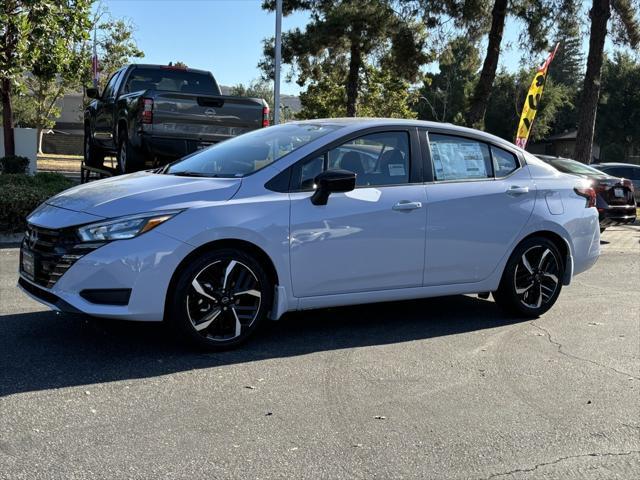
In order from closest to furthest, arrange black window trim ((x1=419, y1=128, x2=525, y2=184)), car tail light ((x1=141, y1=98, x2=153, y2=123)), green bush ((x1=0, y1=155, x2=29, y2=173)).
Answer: black window trim ((x1=419, y1=128, x2=525, y2=184)) → car tail light ((x1=141, y1=98, x2=153, y2=123)) → green bush ((x1=0, y1=155, x2=29, y2=173))

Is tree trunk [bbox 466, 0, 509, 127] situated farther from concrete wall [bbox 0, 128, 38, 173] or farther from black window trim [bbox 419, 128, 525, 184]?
black window trim [bbox 419, 128, 525, 184]

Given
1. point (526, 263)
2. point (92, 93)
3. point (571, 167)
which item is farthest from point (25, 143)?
point (526, 263)

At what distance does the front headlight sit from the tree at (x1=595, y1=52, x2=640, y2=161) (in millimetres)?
53733

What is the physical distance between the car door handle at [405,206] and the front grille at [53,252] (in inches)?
89.5

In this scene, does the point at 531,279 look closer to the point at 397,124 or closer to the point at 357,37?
the point at 397,124

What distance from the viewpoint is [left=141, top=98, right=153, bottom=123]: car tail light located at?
9.55 meters

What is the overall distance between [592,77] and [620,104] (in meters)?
36.6

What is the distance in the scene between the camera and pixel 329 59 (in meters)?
30.4

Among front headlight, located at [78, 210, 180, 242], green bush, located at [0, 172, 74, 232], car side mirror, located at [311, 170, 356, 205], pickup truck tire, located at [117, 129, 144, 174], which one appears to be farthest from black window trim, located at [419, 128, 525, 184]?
green bush, located at [0, 172, 74, 232]

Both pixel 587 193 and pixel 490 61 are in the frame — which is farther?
pixel 490 61

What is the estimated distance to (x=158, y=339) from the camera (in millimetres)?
5137

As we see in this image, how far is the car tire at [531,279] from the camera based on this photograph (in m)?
6.04

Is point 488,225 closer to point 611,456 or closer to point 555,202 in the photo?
point 555,202

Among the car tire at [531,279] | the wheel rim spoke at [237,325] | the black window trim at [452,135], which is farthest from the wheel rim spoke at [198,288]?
the car tire at [531,279]
